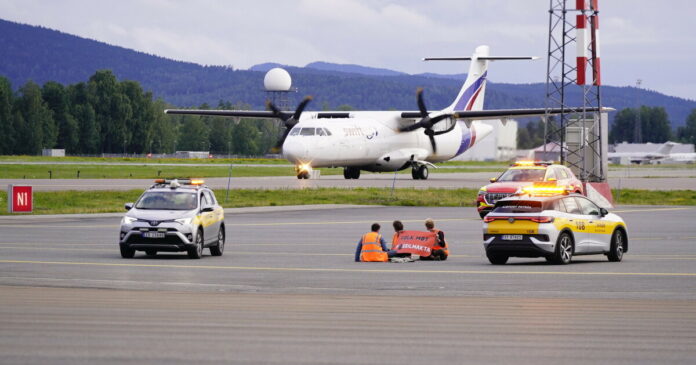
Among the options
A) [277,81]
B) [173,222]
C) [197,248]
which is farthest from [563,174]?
[277,81]

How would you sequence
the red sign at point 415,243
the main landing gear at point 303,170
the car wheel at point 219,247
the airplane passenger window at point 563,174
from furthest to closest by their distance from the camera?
the main landing gear at point 303,170 → the airplane passenger window at point 563,174 → the car wheel at point 219,247 → the red sign at point 415,243

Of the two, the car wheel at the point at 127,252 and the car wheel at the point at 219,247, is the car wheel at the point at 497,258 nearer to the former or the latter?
the car wheel at the point at 219,247

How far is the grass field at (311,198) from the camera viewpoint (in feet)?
160

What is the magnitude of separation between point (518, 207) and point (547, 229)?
0.85 m

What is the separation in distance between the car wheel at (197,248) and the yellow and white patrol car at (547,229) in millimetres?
6264

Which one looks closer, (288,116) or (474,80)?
(288,116)

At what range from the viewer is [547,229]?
2331 cm

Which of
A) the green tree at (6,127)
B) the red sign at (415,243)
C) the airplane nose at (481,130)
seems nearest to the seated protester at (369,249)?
the red sign at (415,243)

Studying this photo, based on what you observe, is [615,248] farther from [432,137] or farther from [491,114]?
[432,137]

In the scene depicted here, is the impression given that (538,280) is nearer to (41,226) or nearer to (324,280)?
(324,280)

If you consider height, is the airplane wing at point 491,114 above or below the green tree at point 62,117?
below

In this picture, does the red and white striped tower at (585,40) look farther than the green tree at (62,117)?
No

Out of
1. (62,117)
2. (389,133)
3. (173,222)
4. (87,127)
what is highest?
(62,117)

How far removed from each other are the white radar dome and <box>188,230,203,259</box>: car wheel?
94.2 metres
